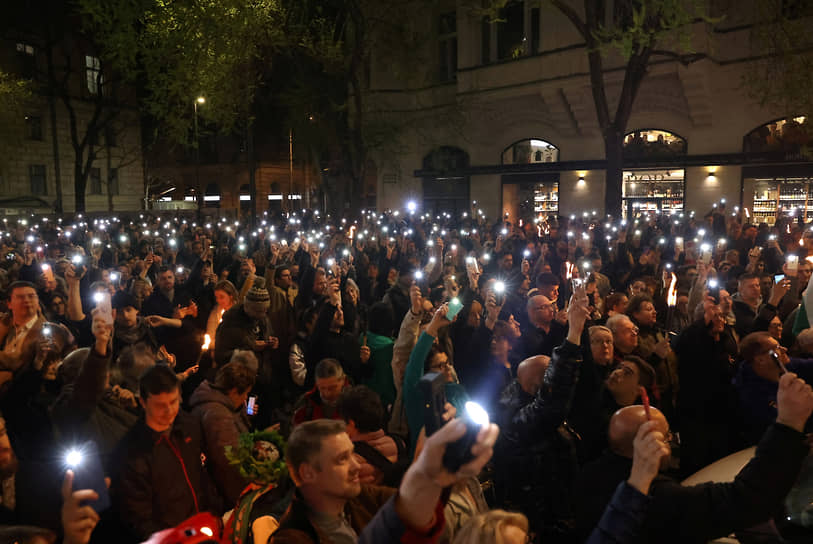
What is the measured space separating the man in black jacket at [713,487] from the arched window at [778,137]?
65.0 feet

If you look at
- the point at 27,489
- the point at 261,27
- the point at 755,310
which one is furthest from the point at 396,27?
the point at 27,489

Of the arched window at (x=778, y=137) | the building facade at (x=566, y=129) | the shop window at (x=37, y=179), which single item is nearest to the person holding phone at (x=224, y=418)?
the building facade at (x=566, y=129)

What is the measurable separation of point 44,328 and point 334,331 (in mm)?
2370

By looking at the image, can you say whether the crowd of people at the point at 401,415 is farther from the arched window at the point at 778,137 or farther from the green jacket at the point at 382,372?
the arched window at the point at 778,137

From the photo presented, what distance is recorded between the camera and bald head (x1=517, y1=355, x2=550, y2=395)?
4.00 m

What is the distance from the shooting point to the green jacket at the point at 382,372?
223 inches

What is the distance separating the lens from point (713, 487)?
270 cm

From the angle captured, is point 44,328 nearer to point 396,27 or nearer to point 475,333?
point 475,333

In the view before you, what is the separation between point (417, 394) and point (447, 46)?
2750 cm

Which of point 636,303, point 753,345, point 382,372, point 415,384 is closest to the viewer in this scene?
point 415,384

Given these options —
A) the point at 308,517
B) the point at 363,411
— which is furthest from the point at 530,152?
the point at 308,517

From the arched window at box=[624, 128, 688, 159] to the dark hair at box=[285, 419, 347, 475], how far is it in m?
22.3

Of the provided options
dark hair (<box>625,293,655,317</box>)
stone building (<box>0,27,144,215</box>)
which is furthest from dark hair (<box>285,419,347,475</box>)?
stone building (<box>0,27,144,215</box>)

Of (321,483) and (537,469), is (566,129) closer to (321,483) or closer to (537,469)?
(537,469)
